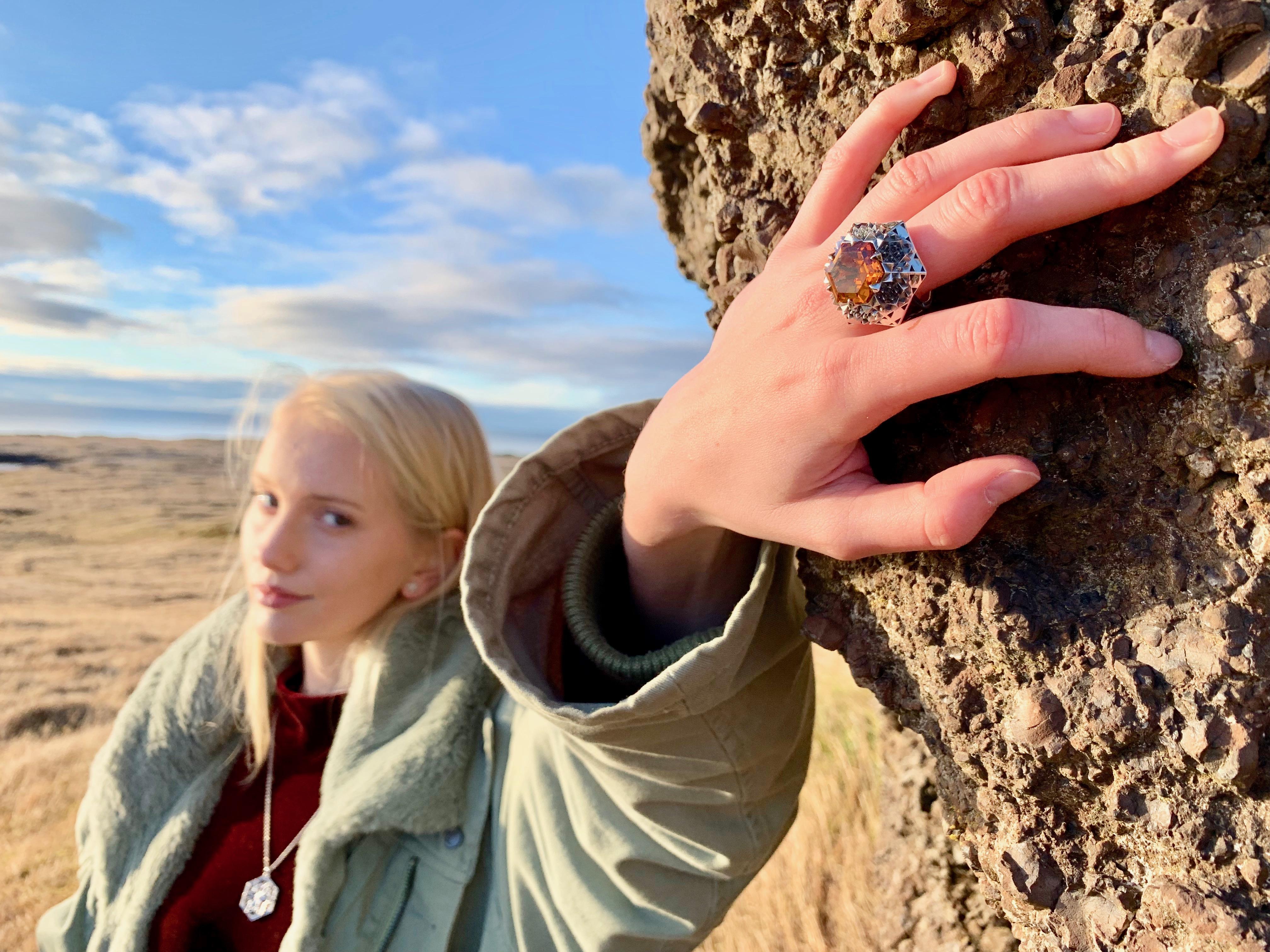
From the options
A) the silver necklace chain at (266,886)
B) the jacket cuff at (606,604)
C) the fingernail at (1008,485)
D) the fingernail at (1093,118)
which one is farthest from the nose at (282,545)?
the fingernail at (1093,118)

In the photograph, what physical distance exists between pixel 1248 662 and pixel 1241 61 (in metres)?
Answer: 0.53

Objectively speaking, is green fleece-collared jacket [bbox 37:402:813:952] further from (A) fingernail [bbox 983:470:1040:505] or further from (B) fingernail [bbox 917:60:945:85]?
(B) fingernail [bbox 917:60:945:85]

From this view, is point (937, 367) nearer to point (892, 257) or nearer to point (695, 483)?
point (892, 257)

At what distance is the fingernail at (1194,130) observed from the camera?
2.32 ft

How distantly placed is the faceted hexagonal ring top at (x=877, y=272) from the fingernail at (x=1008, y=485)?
0.17 meters

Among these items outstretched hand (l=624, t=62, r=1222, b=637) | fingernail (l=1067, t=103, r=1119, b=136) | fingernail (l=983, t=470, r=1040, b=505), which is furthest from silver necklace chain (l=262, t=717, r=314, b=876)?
fingernail (l=1067, t=103, r=1119, b=136)

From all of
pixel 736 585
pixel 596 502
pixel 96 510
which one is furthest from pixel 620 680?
pixel 96 510

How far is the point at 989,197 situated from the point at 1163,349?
0.67 ft

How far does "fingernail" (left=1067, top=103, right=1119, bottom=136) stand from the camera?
2.45 ft

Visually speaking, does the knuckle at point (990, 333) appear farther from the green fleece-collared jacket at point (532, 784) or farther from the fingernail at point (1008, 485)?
the green fleece-collared jacket at point (532, 784)

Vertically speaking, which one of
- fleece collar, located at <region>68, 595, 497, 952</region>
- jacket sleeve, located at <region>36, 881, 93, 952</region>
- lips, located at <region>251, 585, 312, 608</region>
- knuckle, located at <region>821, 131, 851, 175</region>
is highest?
knuckle, located at <region>821, 131, 851, 175</region>

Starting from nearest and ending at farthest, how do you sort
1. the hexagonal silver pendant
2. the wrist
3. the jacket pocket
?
the wrist → the jacket pocket → the hexagonal silver pendant

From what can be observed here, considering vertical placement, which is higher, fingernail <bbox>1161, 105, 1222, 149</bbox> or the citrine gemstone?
fingernail <bbox>1161, 105, 1222, 149</bbox>

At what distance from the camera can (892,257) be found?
0.76 metres
